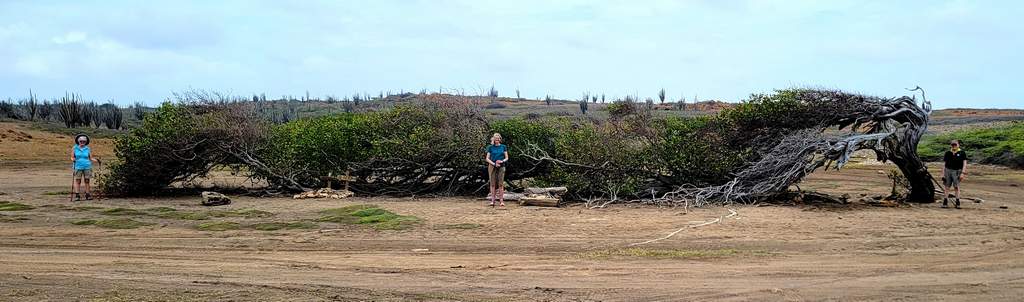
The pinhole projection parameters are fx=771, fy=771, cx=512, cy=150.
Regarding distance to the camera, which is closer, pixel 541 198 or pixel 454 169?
pixel 541 198

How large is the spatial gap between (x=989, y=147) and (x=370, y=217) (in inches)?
982

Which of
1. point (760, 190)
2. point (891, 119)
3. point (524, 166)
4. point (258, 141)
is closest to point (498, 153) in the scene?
point (524, 166)

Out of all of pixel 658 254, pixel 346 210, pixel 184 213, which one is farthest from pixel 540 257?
pixel 184 213

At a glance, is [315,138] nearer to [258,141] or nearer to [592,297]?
[258,141]

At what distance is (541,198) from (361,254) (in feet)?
19.6

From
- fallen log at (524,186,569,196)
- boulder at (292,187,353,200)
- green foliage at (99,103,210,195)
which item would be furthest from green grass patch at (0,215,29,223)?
fallen log at (524,186,569,196)

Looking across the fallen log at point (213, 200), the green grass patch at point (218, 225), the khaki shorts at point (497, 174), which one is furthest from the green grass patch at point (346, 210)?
the fallen log at point (213, 200)

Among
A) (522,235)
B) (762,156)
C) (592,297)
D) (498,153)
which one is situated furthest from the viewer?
(762,156)

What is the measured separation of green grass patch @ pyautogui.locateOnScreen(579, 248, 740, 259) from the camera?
8734 millimetres

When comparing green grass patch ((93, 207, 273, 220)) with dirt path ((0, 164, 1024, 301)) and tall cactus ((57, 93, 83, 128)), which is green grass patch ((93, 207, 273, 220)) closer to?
dirt path ((0, 164, 1024, 301))

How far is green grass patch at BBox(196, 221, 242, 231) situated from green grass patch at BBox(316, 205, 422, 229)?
1.31 m

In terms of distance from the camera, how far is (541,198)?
575 inches

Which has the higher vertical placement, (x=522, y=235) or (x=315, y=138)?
(x=315, y=138)

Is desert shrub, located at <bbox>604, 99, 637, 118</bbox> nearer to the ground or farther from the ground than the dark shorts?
farther from the ground
